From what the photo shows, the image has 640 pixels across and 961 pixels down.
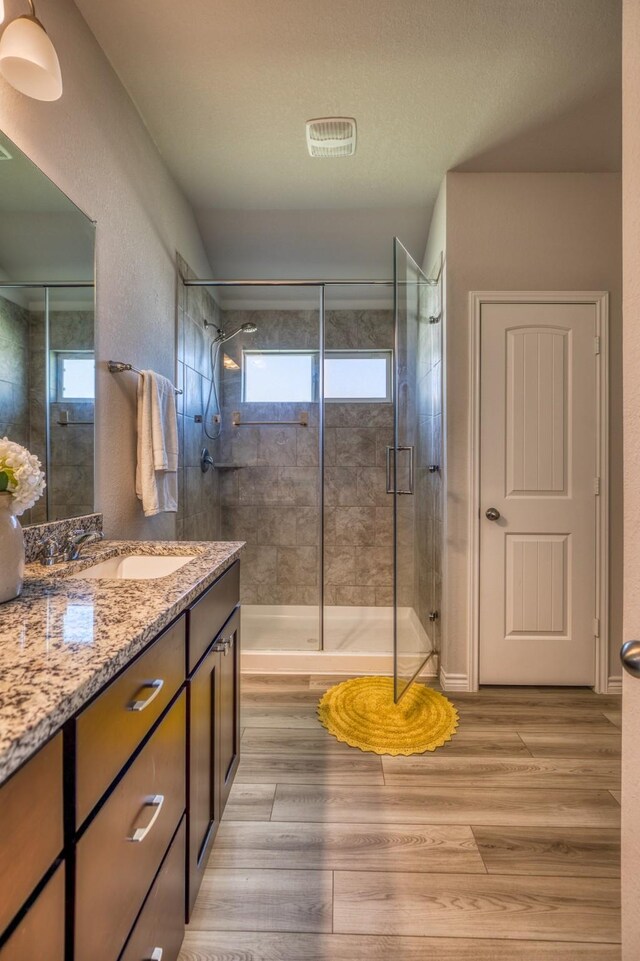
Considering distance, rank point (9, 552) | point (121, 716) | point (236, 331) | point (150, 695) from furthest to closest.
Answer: point (236, 331), point (9, 552), point (150, 695), point (121, 716)

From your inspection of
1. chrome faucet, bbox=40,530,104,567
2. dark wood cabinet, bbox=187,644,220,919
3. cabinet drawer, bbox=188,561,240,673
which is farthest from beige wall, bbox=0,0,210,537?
dark wood cabinet, bbox=187,644,220,919

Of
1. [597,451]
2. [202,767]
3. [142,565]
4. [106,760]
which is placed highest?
[597,451]

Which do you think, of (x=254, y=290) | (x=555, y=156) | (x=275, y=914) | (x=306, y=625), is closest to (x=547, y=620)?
(x=306, y=625)

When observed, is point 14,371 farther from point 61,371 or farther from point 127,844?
point 127,844

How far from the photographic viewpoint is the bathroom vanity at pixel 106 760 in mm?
528

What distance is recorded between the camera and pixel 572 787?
1.70 meters

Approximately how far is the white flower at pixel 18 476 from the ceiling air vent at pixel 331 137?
78.4 inches

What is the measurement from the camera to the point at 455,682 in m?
2.44

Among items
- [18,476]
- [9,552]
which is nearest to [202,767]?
[9,552]

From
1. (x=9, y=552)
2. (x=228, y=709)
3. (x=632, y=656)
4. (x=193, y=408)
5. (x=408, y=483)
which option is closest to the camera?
(x=632, y=656)

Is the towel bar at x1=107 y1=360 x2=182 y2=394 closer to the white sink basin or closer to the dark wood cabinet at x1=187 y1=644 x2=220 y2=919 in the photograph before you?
the white sink basin

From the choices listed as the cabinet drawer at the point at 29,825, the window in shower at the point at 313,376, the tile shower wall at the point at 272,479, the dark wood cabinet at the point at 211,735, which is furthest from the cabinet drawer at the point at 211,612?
the window in shower at the point at 313,376

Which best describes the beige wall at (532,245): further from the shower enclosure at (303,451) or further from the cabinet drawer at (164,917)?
the cabinet drawer at (164,917)

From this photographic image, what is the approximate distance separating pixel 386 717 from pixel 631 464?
184cm
